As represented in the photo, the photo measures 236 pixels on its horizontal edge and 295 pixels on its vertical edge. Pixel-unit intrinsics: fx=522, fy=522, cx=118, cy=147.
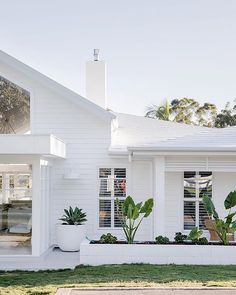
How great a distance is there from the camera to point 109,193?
18.3m

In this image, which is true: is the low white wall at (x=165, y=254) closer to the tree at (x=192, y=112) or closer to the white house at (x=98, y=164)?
the white house at (x=98, y=164)

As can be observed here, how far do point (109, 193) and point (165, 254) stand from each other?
441 cm

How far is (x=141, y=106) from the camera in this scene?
4969cm

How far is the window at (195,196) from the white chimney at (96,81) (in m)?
5.41

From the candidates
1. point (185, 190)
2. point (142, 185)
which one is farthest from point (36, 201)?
point (185, 190)

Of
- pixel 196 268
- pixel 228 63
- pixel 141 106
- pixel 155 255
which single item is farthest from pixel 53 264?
pixel 141 106

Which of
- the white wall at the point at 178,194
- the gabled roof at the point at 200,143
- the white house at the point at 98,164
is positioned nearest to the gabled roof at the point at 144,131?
the white house at the point at 98,164

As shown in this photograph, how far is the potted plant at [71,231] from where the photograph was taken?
16797 mm

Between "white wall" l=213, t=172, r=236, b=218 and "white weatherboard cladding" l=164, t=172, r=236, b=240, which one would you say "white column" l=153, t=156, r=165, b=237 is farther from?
"white wall" l=213, t=172, r=236, b=218

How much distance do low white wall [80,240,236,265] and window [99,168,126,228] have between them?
3903 mm

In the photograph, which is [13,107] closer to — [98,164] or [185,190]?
[98,164]

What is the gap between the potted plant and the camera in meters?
16.8

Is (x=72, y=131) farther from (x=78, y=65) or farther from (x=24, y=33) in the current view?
(x=78, y=65)

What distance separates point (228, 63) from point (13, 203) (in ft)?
60.0
